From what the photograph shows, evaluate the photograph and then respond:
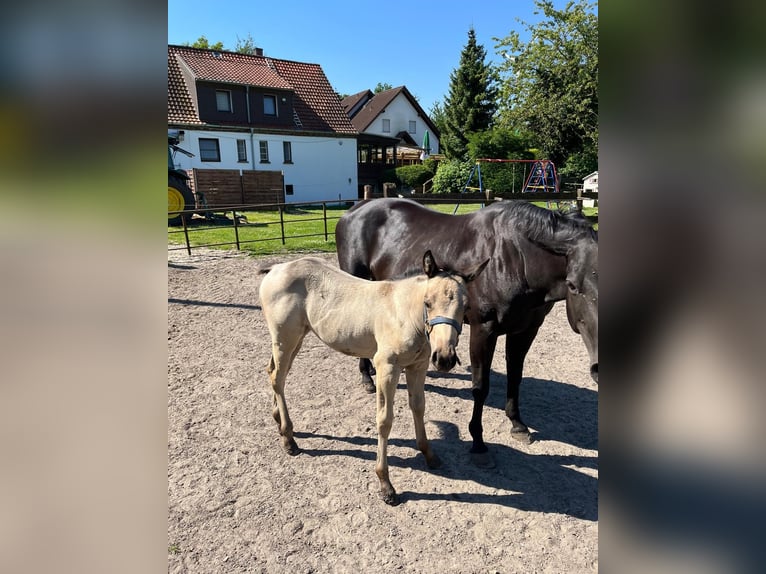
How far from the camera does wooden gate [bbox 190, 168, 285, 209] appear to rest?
62.3 ft

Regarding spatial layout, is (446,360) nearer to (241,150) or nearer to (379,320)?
(379,320)

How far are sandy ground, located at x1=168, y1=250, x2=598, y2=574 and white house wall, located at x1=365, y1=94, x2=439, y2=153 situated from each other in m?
34.3

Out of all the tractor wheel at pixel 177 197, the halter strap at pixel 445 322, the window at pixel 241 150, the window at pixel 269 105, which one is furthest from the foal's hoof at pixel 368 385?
the window at pixel 269 105

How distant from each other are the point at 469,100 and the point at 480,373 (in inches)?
1386

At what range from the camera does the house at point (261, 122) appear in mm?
21672

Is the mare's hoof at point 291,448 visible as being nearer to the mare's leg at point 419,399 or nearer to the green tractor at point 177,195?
the mare's leg at point 419,399

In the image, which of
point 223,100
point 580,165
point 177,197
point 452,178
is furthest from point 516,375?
point 580,165
